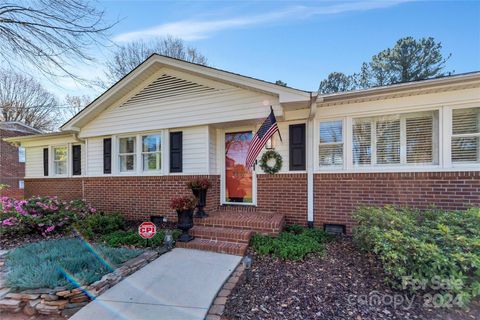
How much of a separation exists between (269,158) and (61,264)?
4.62 metres

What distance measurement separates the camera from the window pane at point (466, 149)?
462cm

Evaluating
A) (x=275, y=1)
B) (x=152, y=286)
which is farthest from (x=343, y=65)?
(x=152, y=286)

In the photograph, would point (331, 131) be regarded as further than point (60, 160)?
No

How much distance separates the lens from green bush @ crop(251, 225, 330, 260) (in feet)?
13.4

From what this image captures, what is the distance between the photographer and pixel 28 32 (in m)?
4.98

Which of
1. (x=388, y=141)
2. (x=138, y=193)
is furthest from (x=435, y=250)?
(x=138, y=193)

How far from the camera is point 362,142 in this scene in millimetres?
5406

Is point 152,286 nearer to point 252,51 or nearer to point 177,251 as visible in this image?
point 177,251

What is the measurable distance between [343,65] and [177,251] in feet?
55.8

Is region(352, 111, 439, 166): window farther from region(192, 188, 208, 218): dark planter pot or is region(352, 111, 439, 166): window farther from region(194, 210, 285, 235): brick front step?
region(192, 188, 208, 218): dark planter pot

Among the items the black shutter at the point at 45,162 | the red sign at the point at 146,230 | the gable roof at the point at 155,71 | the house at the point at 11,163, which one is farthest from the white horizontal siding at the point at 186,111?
the house at the point at 11,163

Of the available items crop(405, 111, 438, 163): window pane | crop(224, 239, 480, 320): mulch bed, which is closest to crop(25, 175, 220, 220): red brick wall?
crop(224, 239, 480, 320): mulch bed

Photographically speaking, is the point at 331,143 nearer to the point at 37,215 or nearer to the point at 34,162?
the point at 37,215

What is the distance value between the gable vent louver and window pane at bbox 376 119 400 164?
420cm
